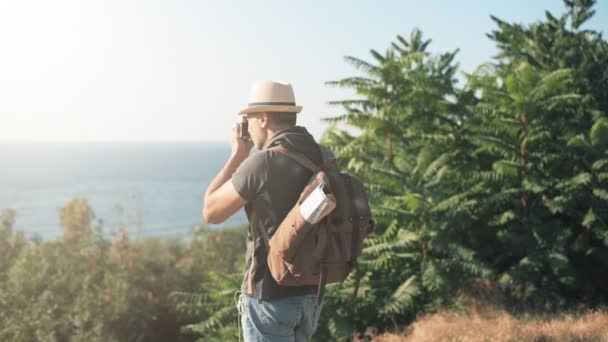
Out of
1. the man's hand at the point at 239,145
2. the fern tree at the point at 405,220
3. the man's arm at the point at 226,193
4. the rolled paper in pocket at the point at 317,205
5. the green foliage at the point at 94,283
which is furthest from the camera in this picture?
the green foliage at the point at 94,283

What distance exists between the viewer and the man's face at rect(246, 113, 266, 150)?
3607 mm

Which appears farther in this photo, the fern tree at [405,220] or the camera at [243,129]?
the fern tree at [405,220]

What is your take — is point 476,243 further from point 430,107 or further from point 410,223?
point 430,107

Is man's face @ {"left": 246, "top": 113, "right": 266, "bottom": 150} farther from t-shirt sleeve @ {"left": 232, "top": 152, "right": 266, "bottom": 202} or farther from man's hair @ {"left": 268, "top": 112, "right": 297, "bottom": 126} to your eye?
t-shirt sleeve @ {"left": 232, "top": 152, "right": 266, "bottom": 202}

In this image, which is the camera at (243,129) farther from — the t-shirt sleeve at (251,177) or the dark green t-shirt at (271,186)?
the t-shirt sleeve at (251,177)

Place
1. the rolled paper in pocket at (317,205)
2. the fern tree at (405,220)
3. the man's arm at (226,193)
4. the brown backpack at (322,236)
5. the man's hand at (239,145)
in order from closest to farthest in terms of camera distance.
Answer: the rolled paper in pocket at (317,205)
the brown backpack at (322,236)
the man's arm at (226,193)
the man's hand at (239,145)
the fern tree at (405,220)

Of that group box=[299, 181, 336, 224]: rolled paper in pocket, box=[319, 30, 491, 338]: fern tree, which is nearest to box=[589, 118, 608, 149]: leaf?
box=[319, 30, 491, 338]: fern tree

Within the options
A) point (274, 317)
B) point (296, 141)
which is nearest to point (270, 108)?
point (296, 141)

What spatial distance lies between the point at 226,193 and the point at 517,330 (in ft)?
15.8

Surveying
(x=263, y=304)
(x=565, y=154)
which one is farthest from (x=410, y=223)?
(x=263, y=304)

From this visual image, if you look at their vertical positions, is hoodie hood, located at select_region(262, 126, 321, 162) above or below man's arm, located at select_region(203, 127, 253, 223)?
above

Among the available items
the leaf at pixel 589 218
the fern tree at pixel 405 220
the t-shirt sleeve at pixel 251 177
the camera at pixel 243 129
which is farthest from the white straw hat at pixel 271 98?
the leaf at pixel 589 218

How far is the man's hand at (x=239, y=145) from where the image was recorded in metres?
3.71

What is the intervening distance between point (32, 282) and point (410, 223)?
16519 mm
